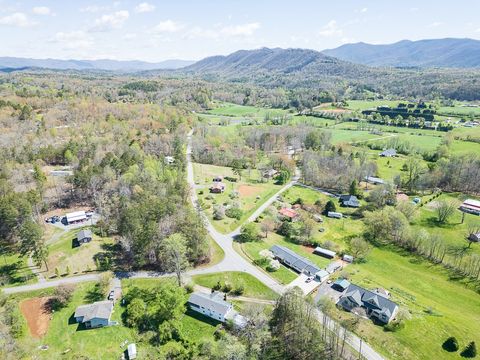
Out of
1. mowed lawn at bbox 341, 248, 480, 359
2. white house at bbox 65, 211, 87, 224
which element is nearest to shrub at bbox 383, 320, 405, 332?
mowed lawn at bbox 341, 248, 480, 359

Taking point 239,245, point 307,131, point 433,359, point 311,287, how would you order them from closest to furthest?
point 433,359 < point 311,287 < point 239,245 < point 307,131

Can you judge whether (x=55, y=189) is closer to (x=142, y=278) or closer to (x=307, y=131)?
(x=142, y=278)

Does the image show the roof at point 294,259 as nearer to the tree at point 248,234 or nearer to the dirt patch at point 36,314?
the tree at point 248,234

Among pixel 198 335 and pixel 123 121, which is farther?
pixel 123 121

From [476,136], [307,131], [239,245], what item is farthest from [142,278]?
[476,136]

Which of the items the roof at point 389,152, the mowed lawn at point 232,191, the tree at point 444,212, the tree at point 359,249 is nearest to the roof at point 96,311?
the mowed lawn at point 232,191

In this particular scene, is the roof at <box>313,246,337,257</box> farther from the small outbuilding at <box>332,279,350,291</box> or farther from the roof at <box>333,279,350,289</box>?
the small outbuilding at <box>332,279,350,291</box>
